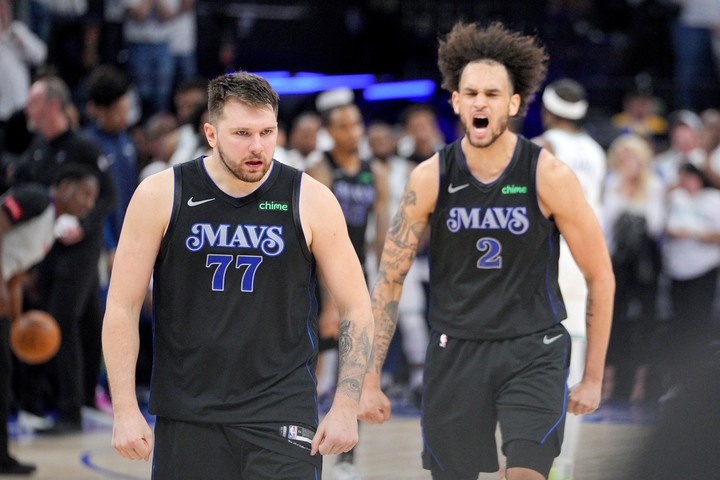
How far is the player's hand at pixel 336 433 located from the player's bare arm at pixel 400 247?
1150 mm

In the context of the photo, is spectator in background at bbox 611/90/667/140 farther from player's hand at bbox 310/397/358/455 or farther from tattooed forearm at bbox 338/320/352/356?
player's hand at bbox 310/397/358/455

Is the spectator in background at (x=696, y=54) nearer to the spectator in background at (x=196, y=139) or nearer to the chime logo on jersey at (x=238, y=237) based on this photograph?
the spectator in background at (x=196, y=139)

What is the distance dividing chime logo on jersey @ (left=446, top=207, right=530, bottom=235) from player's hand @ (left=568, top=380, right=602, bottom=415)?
74 cm

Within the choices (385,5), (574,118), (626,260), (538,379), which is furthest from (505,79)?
(385,5)

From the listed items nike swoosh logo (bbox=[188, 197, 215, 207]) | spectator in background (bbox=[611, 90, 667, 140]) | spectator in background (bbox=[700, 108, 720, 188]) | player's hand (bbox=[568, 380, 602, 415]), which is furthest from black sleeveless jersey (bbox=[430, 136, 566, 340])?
spectator in background (bbox=[611, 90, 667, 140])

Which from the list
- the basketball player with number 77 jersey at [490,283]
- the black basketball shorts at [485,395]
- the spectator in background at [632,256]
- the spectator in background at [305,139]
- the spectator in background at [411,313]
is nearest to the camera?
the black basketball shorts at [485,395]

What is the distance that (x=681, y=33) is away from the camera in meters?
16.2

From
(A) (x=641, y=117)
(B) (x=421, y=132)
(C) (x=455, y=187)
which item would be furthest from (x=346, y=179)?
(A) (x=641, y=117)

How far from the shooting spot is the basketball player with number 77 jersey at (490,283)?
17.3 ft

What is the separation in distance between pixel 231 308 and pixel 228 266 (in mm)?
149

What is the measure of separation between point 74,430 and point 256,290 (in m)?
5.45

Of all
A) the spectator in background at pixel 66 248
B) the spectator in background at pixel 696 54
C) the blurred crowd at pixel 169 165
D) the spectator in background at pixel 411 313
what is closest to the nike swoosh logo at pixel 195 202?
the blurred crowd at pixel 169 165

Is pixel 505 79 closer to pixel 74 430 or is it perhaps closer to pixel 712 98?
pixel 74 430

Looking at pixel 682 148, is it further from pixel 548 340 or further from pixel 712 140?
pixel 548 340
